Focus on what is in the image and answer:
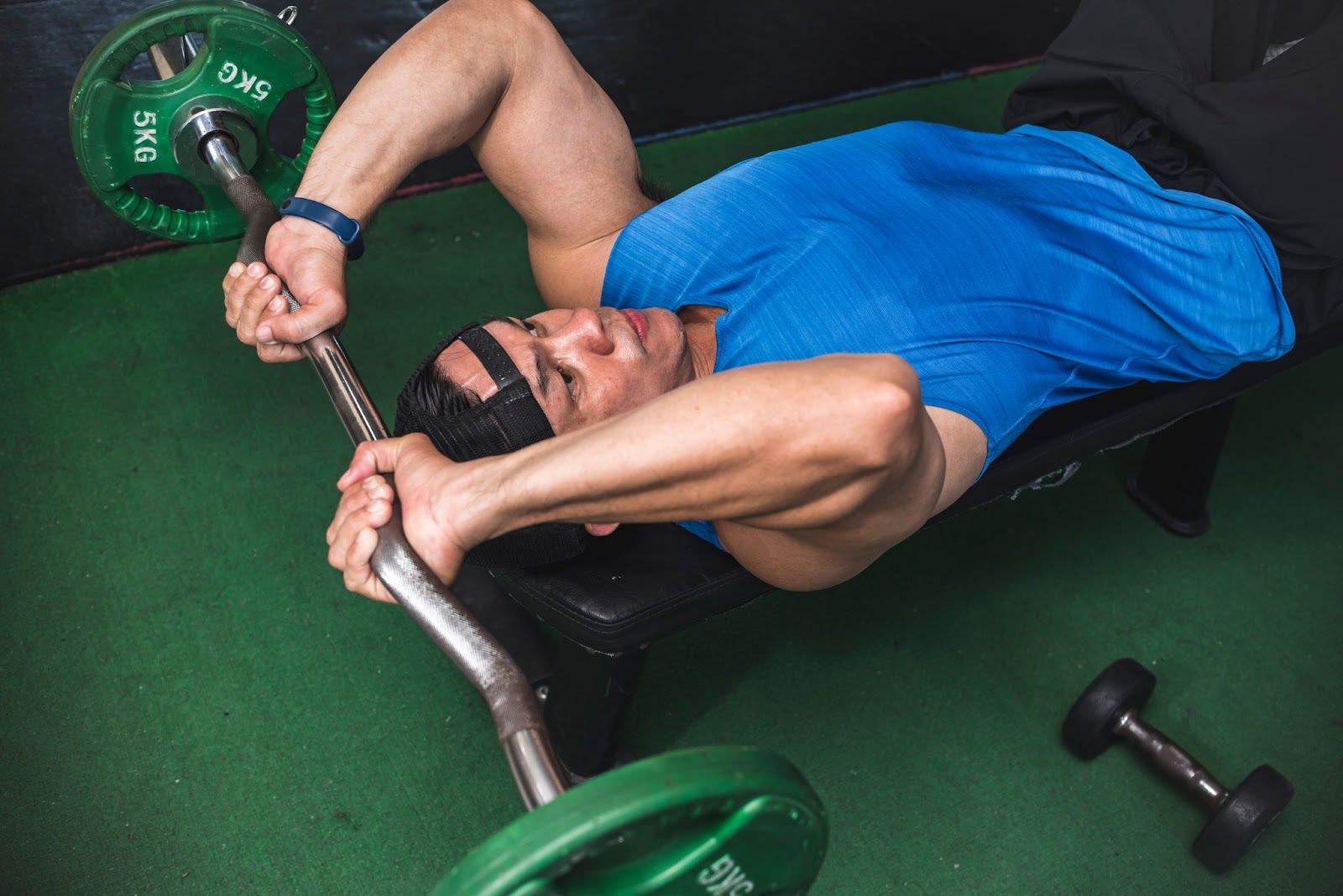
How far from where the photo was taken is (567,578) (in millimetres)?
1362

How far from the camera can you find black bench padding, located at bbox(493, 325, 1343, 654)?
1320mm

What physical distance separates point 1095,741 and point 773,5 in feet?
6.55

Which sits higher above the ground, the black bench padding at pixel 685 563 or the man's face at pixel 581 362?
the man's face at pixel 581 362

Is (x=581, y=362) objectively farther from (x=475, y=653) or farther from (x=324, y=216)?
(x=475, y=653)

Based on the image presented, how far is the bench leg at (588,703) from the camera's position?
4.68 ft

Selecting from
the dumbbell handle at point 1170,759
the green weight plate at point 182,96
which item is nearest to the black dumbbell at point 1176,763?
the dumbbell handle at point 1170,759

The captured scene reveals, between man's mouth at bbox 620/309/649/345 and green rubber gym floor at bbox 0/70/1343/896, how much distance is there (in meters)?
0.61

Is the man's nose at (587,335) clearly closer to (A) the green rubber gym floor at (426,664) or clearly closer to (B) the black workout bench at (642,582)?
(B) the black workout bench at (642,582)

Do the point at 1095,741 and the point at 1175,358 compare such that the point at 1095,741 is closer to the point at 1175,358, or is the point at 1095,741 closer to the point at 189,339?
the point at 1175,358

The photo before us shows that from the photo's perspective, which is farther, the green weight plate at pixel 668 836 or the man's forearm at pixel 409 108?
the man's forearm at pixel 409 108

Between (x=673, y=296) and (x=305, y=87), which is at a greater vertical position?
(x=305, y=87)

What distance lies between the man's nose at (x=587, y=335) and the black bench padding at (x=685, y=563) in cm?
25

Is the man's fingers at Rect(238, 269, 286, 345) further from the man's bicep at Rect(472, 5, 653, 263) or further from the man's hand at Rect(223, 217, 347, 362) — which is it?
the man's bicep at Rect(472, 5, 653, 263)

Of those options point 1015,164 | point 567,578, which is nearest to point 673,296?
point 567,578
